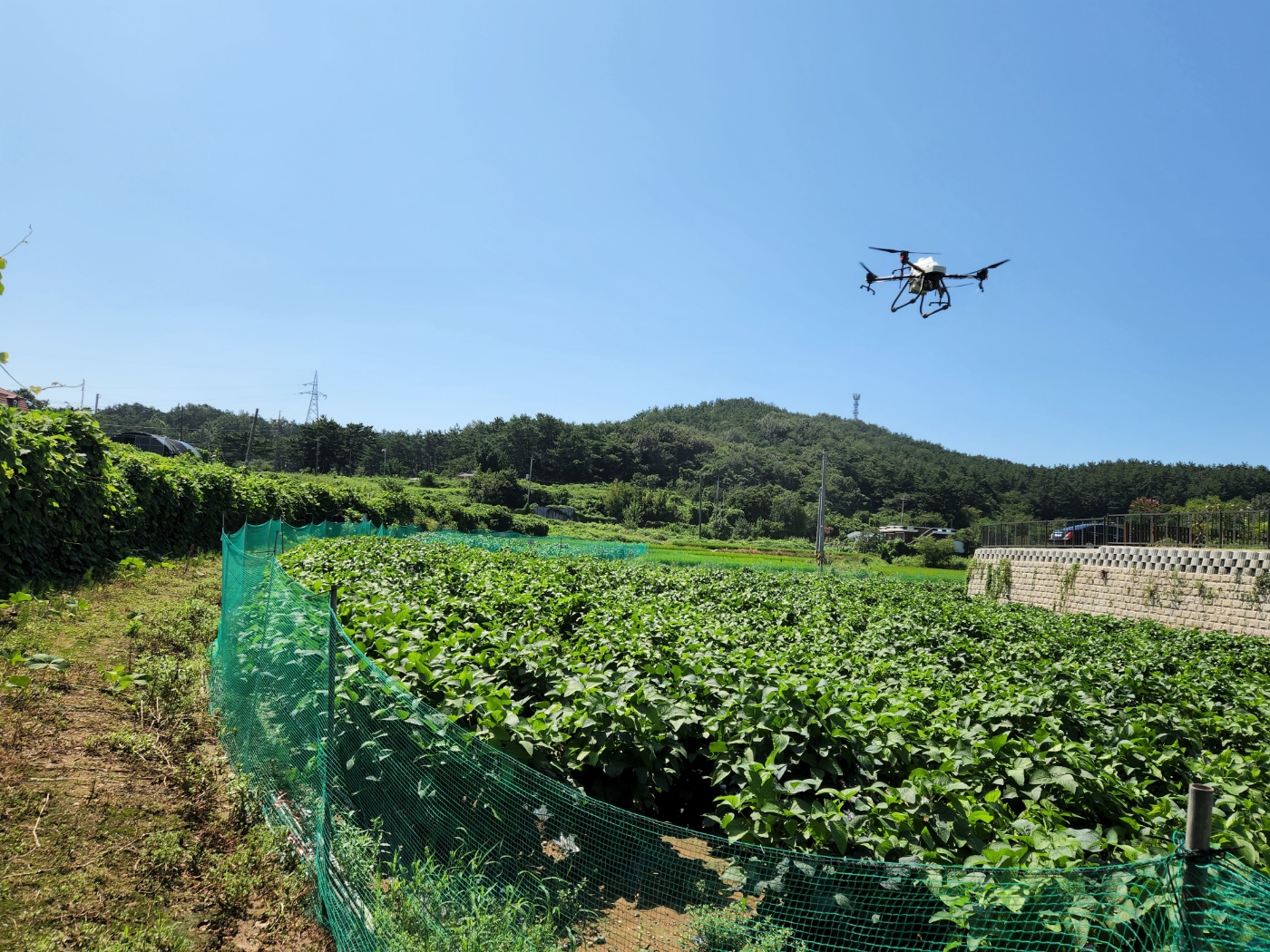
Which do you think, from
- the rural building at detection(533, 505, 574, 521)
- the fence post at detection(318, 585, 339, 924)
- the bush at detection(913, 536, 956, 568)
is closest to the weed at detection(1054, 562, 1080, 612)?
the fence post at detection(318, 585, 339, 924)

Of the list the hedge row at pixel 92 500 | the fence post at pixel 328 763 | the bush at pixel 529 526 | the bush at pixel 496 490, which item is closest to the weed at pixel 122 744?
the hedge row at pixel 92 500

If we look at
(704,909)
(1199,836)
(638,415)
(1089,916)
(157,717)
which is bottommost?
(157,717)

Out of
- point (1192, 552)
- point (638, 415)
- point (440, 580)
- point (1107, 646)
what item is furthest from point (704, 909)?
point (638, 415)

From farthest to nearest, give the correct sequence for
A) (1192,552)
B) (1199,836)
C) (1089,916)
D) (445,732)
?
(1192,552) < (445,732) < (1089,916) < (1199,836)

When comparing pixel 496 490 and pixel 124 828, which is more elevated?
pixel 496 490

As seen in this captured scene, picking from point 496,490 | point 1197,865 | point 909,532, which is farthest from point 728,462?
point 1197,865

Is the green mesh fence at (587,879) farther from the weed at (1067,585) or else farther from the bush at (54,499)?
the weed at (1067,585)

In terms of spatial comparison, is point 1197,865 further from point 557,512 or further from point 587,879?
point 557,512

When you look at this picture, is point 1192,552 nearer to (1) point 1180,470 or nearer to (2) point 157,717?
(2) point 157,717
